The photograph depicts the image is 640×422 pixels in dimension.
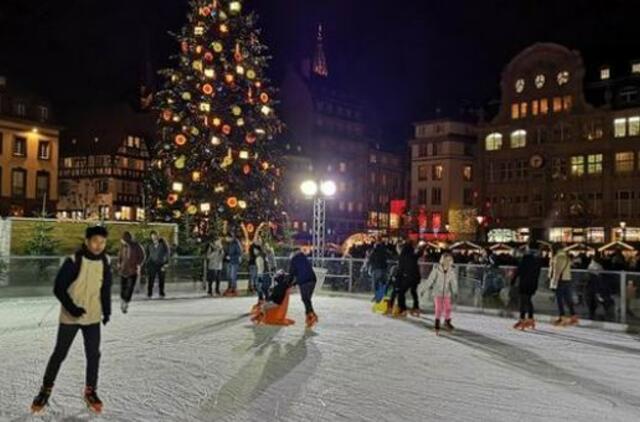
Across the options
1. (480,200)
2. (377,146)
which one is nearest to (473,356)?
(480,200)

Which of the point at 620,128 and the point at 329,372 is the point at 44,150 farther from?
the point at 329,372

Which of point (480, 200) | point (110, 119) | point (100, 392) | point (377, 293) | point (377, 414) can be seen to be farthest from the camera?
point (110, 119)

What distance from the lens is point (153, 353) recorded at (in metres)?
11.0

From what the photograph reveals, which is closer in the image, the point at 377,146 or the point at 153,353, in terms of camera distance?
the point at 153,353

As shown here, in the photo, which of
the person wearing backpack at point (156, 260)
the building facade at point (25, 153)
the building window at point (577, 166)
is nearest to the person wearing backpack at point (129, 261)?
the person wearing backpack at point (156, 260)

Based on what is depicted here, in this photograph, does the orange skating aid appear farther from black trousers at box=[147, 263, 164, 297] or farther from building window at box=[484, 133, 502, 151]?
building window at box=[484, 133, 502, 151]

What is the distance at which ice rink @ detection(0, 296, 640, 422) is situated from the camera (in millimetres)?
7492

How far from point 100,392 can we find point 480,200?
2465 inches

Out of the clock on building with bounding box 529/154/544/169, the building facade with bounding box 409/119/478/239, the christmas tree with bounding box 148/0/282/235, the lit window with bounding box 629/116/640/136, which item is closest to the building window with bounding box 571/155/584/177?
the clock on building with bounding box 529/154/544/169

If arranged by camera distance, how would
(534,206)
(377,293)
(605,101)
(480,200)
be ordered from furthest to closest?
(480,200) → (534,206) → (605,101) → (377,293)

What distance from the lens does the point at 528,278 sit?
49.2 ft

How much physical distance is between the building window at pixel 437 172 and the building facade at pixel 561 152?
617 centimetres

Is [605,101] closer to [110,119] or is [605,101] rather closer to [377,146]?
[377,146]

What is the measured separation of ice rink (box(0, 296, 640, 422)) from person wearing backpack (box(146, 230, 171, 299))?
505 centimetres
